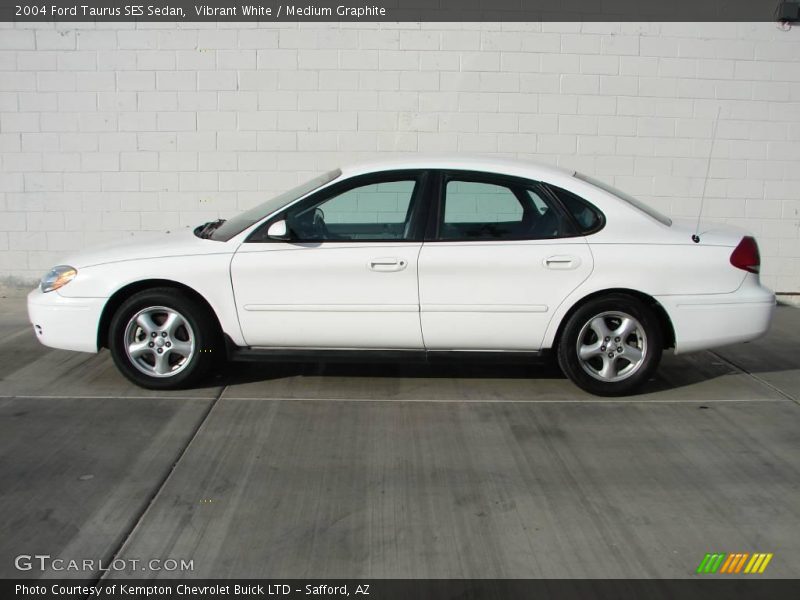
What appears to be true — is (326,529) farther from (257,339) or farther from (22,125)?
(22,125)

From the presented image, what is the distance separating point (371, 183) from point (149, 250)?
1542 mm

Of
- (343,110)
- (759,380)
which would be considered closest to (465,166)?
(759,380)

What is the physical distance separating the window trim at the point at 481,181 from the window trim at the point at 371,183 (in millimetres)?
58

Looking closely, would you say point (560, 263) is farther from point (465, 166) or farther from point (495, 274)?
point (465, 166)

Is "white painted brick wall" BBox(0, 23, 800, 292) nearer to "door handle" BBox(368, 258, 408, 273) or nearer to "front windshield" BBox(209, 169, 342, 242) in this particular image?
"front windshield" BBox(209, 169, 342, 242)

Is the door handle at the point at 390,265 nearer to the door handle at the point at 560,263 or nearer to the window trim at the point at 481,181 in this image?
the window trim at the point at 481,181

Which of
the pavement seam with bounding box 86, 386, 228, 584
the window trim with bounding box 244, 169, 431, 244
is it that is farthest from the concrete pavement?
the window trim with bounding box 244, 169, 431, 244

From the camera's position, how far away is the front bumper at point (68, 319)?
590 cm

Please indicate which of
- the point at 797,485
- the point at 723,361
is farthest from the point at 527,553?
the point at 723,361

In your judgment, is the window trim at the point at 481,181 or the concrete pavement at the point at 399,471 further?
the window trim at the point at 481,181

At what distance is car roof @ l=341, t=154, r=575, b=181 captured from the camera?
5996mm
